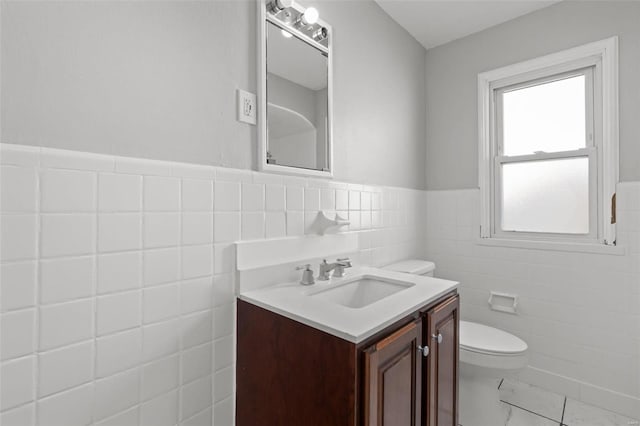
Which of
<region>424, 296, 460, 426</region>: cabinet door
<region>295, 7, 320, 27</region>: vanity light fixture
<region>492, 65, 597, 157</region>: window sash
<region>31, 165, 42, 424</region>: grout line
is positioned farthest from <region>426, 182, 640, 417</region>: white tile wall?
<region>31, 165, 42, 424</region>: grout line

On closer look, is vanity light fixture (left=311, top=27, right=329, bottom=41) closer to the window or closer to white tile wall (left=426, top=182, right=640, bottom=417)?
the window

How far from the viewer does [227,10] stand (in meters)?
1.13

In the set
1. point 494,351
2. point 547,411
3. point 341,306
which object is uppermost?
point 341,306

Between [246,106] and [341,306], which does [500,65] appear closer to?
[246,106]

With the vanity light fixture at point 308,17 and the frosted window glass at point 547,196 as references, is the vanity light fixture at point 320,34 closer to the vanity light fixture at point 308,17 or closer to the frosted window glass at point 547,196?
the vanity light fixture at point 308,17

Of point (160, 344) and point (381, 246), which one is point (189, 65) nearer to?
point (160, 344)

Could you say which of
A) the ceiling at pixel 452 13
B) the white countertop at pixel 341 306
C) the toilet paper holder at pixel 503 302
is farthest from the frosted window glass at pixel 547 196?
the white countertop at pixel 341 306

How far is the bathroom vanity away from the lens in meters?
0.79

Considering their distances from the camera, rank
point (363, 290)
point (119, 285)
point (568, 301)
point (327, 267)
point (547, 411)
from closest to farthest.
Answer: point (119, 285) → point (327, 267) → point (363, 290) → point (547, 411) → point (568, 301)

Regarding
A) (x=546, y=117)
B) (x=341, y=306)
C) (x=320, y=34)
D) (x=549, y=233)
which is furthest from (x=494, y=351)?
(x=320, y=34)

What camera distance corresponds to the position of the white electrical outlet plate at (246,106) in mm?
1161

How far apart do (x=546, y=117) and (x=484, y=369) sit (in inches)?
67.8

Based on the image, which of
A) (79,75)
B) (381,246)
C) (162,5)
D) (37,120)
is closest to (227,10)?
(162,5)

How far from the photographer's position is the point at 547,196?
80.8 inches
